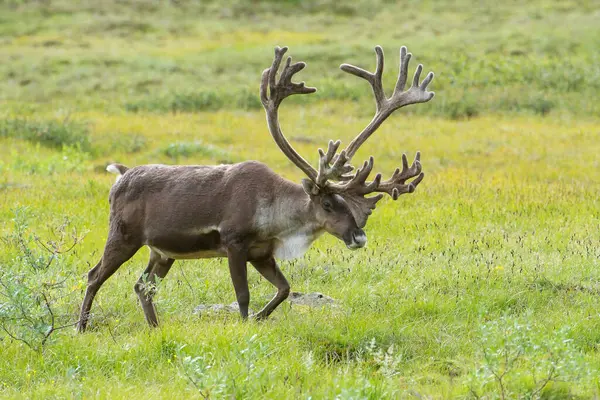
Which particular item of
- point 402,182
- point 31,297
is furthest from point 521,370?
point 31,297

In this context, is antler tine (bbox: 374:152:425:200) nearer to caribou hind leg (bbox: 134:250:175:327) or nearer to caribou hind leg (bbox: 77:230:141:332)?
caribou hind leg (bbox: 134:250:175:327)

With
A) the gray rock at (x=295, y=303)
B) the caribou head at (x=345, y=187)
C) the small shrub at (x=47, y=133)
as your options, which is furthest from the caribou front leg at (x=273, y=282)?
the small shrub at (x=47, y=133)

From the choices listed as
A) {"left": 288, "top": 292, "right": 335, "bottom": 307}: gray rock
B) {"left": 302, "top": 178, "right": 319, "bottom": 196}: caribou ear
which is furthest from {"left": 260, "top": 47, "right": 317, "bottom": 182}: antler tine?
{"left": 288, "top": 292, "right": 335, "bottom": 307}: gray rock

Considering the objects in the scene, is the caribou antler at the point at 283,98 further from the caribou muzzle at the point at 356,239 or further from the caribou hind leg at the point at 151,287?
the caribou hind leg at the point at 151,287

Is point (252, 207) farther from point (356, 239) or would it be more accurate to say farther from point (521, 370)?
point (521, 370)

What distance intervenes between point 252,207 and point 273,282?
2.37 ft

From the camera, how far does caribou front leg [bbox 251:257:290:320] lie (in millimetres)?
7988

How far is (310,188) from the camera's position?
7.72 meters

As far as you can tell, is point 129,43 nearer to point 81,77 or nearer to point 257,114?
point 81,77

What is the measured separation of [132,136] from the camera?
19.9m

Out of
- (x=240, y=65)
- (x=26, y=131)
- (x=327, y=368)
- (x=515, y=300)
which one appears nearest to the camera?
(x=327, y=368)

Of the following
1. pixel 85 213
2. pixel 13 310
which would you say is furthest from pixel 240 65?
pixel 13 310

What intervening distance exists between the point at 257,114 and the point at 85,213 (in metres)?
11.9

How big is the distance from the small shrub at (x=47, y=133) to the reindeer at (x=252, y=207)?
35.5 ft
